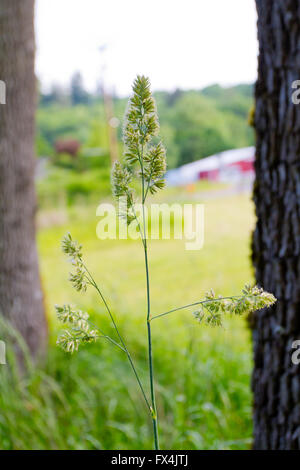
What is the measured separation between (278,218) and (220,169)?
673cm

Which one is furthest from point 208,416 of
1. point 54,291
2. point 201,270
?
point 54,291

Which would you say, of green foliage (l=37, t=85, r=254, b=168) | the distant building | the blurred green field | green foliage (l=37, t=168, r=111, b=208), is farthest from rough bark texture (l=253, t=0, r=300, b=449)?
green foliage (l=37, t=168, r=111, b=208)

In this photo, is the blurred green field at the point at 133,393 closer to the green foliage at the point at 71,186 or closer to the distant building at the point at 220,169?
the distant building at the point at 220,169

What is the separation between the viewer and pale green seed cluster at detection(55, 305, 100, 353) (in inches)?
16.9

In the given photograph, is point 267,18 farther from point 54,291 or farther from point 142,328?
point 54,291

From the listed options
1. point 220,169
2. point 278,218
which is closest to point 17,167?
point 278,218

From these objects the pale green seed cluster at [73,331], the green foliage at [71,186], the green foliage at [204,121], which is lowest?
the pale green seed cluster at [73,331]

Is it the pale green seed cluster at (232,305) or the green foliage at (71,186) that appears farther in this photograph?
the green foliage at (71,186)

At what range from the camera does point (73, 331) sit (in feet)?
1.47

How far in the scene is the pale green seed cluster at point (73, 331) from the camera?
0.43m

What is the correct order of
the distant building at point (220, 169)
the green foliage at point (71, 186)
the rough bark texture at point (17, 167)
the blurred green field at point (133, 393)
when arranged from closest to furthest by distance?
the blurred green field at point (133, 393), the rough bark texture at point (17, 167), the distant building at point (220, 169), the green foliage at point (71, 186)

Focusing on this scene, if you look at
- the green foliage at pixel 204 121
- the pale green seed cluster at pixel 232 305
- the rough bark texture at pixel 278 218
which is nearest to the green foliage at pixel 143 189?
the pale green seed cluster at pixel 232 305

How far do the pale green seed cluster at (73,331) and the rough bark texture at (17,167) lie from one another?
6.39ft

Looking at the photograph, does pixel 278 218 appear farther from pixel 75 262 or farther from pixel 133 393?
pixel 133 393
